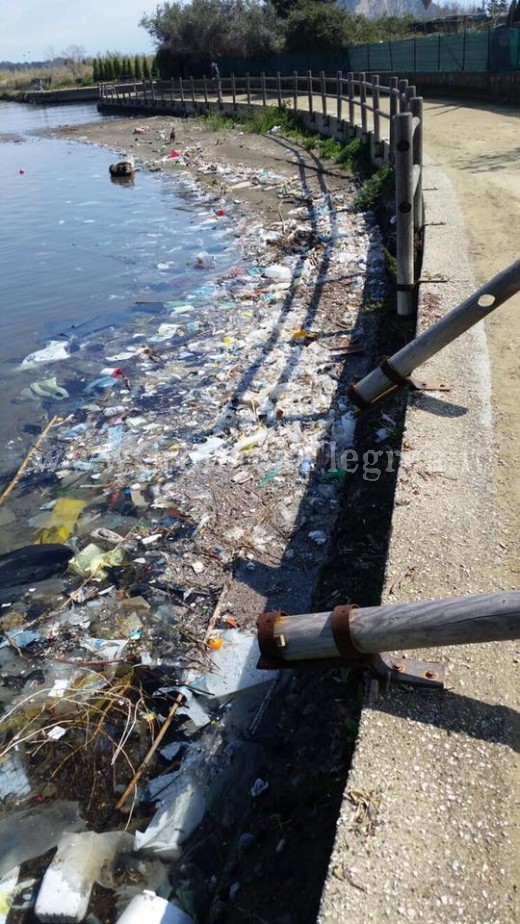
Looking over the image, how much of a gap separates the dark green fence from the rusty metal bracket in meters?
15.5

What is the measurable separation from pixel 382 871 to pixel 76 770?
1499 millimetres

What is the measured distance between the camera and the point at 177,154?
1902 cm

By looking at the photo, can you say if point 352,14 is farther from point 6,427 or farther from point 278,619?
point 278,619

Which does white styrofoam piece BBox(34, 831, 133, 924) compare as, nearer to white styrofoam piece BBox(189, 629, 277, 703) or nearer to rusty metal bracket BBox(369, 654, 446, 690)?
white styrofoam piece BBox(189, 629, 277, 703)

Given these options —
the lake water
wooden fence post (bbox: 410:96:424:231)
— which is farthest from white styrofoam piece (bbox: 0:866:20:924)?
wooden fence post (bbox: 410:96:424:231)

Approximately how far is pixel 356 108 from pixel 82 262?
8.77 meters

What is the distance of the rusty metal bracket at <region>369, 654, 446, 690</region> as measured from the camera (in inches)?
80.6

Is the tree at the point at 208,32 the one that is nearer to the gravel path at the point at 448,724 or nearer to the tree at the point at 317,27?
the tree at the point at 317,27

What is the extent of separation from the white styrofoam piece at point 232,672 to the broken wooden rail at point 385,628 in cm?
68

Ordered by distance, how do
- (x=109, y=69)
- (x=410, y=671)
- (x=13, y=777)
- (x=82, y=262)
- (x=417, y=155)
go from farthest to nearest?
(x=109, y=69)
(x=82, y=262)
(x=417, y=155)
(x=13, y=777)
(x=410, y=671)


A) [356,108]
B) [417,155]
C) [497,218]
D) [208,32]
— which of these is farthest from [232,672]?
[208,32]

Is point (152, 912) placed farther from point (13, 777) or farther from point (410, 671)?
point (410, 671)

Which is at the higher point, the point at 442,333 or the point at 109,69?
the point at 109,69

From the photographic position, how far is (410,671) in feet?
6.82
